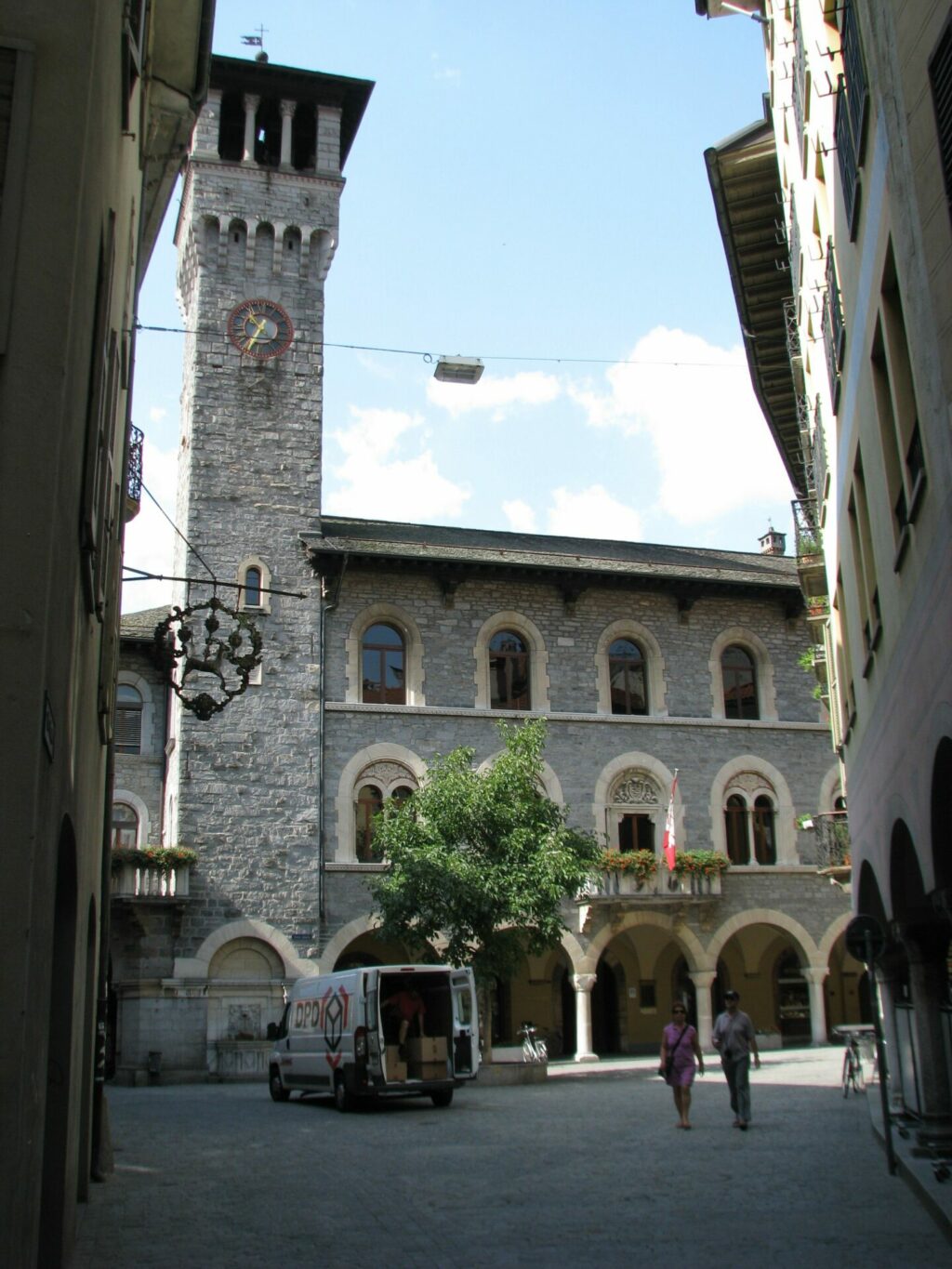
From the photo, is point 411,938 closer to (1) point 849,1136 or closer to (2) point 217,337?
(1) point 849,1136

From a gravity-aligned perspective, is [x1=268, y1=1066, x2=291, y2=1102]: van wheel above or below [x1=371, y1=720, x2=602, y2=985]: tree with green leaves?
below

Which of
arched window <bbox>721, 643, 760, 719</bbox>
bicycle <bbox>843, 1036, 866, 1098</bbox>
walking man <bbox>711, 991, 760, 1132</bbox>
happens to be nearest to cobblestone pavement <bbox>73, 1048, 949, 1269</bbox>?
walking man <bbox>711, 991, 760, 1132</bbox>

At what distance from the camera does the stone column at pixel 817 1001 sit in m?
31.4

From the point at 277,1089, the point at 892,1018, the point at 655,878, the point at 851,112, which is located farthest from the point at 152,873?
the point at 851,112

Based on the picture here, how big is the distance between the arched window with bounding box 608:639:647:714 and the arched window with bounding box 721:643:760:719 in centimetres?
220

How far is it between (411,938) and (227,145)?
69.8ft

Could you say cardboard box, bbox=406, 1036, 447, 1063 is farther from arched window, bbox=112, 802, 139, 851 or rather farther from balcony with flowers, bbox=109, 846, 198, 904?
arched window, bbox=112, 802, 139, 851

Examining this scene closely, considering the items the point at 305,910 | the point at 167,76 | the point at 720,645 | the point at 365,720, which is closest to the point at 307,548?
the point at 365,720

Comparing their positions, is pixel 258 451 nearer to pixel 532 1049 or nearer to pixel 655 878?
pixel 655 878

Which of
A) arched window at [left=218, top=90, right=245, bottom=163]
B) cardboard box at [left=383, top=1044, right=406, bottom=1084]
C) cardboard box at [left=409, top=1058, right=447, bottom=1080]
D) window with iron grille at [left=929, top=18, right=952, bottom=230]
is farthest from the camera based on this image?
arched window at [left=218, top=90, right=245, bottom=163]

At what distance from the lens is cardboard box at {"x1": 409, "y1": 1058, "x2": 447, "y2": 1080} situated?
19375 millimetres

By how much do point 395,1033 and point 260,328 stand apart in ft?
61.0

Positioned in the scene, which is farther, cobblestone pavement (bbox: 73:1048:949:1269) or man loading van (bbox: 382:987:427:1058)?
man loading van (bbox: 382:987:427:1058)

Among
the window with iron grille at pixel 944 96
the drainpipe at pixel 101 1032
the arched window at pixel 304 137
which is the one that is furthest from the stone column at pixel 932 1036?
the arched window at pixel 304 137
